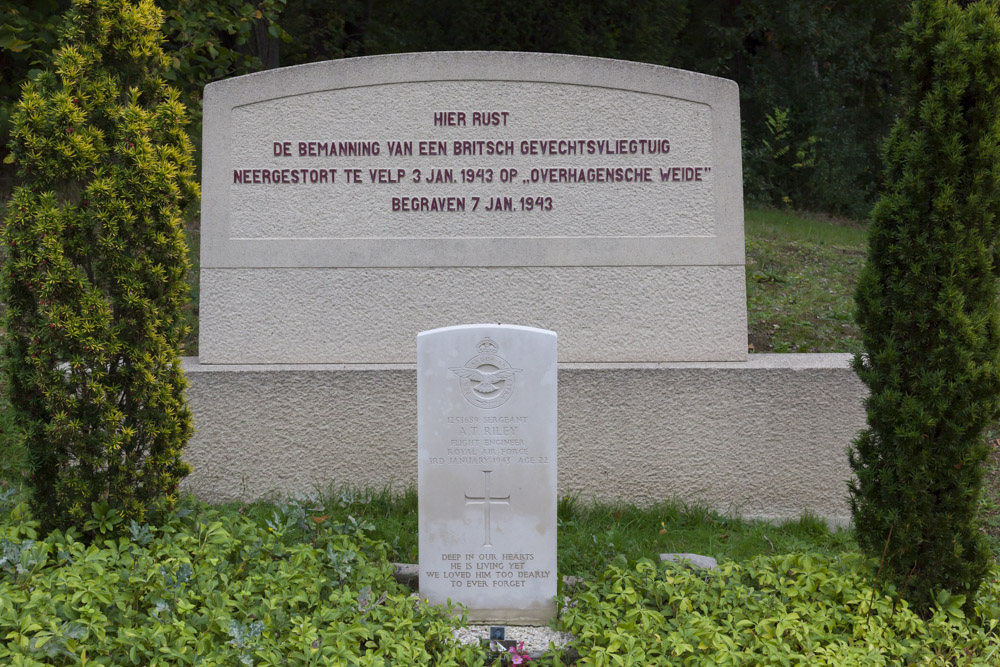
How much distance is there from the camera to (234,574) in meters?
3.90

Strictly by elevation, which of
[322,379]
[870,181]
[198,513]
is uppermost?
[870,181]

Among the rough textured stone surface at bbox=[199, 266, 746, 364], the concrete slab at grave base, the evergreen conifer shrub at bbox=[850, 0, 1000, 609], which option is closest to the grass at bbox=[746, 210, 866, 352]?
the concrete slab at grave base

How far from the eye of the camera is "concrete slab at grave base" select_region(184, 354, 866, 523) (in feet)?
17.8

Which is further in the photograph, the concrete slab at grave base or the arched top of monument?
the arched top of monument

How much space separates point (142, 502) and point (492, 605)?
159 cm

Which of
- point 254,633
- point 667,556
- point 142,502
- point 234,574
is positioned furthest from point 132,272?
point 667,556

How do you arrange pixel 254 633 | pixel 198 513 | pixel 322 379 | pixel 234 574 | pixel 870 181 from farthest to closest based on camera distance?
pixel 870 181 → pixel 322 379 → pixel 198 513 → pixel 234 574 → pixel 254 633

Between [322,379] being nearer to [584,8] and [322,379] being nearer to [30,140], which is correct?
[30,140]

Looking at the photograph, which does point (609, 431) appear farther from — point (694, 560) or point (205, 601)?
point (205, 601)

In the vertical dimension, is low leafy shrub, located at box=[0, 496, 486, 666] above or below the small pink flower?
above

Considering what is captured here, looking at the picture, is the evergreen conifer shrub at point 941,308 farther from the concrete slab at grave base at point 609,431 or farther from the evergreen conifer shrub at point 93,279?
the evergreen conifer shrub at point 93,279

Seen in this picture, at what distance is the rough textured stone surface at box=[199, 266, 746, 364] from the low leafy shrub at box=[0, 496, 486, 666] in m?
1.56

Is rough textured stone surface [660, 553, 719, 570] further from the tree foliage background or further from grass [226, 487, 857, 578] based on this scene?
the tree foliage background

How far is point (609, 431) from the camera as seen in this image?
5480mm
